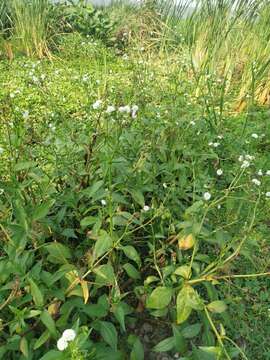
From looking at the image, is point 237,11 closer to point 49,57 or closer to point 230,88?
point 230,88

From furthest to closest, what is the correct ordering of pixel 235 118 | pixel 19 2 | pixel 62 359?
pixel 19 2
pixel 235 118
pixel 62 359

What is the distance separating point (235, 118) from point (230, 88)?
0.52 m

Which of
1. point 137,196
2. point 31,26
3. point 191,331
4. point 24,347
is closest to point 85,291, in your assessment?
point 24,347

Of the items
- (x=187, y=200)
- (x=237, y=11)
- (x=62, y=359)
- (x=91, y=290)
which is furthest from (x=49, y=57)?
(x=62, y=359)

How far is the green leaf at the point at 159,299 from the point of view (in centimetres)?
129

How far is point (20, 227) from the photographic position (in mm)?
1312

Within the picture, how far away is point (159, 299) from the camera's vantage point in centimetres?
130

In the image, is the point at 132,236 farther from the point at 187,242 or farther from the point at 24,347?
the point at 24,347

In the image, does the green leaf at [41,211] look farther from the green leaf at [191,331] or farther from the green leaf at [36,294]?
the green leaf at [191,331]

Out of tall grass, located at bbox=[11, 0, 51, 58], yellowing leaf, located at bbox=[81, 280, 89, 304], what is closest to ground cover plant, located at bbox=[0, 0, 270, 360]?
yellowing leaf, located at bbox=[81, 280, 89, 304]

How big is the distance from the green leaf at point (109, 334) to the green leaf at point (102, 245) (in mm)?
206

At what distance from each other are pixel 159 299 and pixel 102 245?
0.70ft

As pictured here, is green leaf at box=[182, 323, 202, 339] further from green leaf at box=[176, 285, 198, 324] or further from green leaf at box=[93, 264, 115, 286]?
green leaf at box=[93, 264, 115, 286]

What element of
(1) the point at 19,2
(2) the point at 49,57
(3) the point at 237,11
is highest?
(3) the point at 237,11
